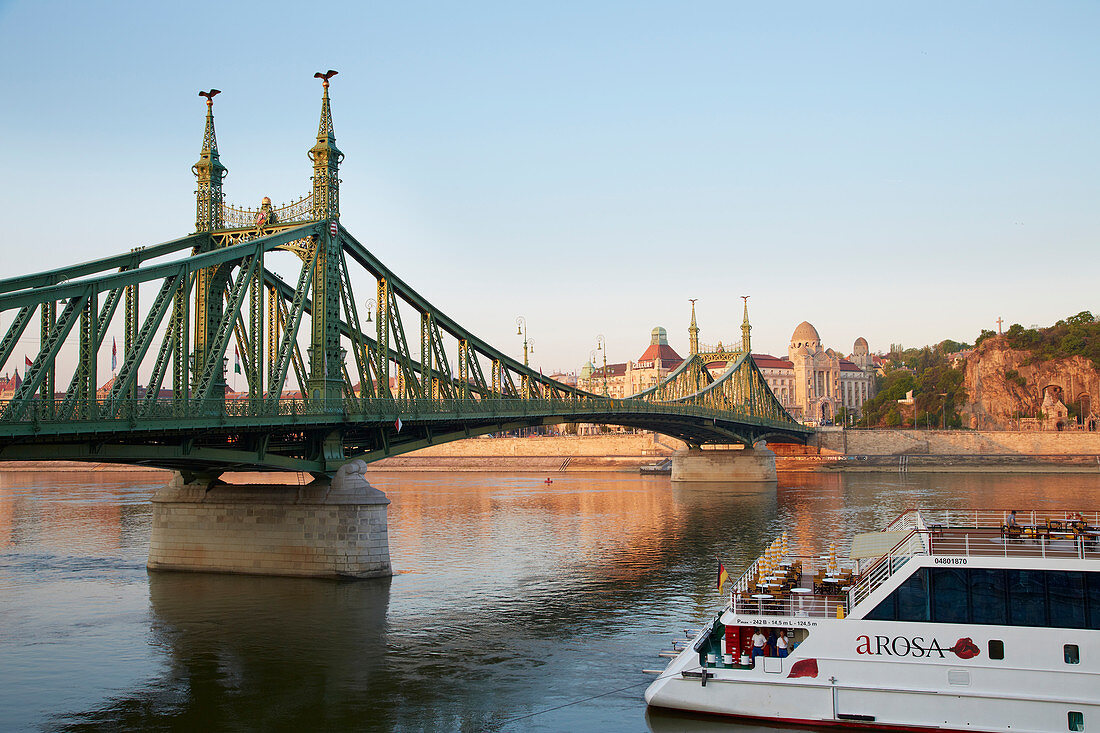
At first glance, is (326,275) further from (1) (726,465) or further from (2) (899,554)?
(1) (726,465)

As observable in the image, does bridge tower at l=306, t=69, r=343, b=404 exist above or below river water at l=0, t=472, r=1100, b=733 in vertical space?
above

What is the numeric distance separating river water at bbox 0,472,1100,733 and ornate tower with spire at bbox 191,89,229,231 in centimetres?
1589

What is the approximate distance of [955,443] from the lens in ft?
441

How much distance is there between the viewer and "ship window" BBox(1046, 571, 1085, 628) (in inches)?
834

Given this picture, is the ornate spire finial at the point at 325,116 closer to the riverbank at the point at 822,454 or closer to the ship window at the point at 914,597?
the ship window at the point at 914,597

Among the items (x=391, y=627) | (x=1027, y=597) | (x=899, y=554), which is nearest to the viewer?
(x=1027, y=597)

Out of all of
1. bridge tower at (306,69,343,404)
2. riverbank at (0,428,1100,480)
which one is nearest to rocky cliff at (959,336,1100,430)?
riverbank at (0,428,1100,480)

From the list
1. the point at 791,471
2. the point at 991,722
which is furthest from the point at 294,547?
the point at 791,471

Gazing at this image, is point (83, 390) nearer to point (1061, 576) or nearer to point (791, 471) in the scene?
point (1061, 576)

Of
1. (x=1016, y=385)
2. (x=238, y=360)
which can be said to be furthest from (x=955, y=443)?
(x=238, y=360)

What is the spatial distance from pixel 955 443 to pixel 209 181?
117 metres

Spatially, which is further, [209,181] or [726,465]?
[726,465]

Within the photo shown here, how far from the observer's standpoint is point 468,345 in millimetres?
56188

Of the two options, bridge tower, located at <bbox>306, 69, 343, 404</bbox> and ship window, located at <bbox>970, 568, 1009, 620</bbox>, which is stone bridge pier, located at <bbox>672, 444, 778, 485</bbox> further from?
ship window, located at <bbox>970, 568, 1009, 620</bbox>
